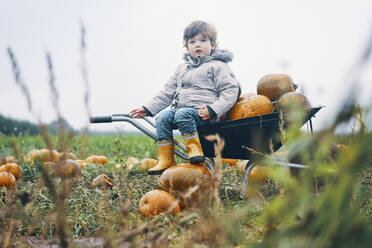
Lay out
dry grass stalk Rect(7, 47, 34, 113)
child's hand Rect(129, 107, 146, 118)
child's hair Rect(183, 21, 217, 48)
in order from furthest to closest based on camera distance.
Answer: child's hand Rect(129, 107, 146, 118) < child's hair Rect(183, 21, 217, 48) < dry grass stalk Rect(7, 47, 34, 113)

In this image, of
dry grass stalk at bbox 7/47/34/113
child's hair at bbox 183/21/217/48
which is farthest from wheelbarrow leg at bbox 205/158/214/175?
dry grass stalk at bbox 7/47/34/113

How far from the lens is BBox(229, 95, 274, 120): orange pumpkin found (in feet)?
8.30

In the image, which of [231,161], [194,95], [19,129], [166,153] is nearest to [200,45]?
[194,95]

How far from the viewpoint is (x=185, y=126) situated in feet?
7.94

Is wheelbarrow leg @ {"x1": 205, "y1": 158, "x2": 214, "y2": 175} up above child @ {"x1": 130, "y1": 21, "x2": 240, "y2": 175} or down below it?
below

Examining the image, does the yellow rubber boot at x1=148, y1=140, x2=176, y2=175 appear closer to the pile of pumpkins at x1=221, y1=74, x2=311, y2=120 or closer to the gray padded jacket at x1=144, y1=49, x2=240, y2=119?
the gray padded jacket at x1=144, y1=49, x2=240, y2=119

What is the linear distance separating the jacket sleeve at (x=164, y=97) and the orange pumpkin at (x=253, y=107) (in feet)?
3.01

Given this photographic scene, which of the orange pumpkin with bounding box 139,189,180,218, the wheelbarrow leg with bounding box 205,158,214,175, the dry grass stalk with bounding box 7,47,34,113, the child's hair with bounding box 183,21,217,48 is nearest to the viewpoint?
the dry grass stalk with bounding box 7,47,34,113

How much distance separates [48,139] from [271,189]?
6.89 ft

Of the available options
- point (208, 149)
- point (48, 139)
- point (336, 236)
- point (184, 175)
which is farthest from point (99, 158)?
point (336, 236)

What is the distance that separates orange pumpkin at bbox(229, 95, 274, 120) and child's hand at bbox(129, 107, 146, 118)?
1040 millimetres

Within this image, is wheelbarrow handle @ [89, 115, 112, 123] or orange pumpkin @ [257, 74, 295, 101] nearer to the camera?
orange pumpkin @ [257, 74, 295, 101]

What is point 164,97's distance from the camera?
130 inches

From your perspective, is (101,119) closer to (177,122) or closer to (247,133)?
(177,122)
